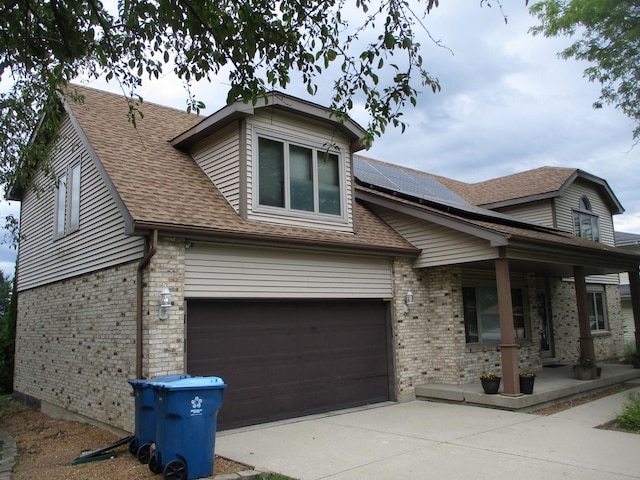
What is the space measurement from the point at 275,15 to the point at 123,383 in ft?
19.3

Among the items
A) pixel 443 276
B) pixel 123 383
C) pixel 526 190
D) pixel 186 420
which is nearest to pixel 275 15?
pixel 186 420

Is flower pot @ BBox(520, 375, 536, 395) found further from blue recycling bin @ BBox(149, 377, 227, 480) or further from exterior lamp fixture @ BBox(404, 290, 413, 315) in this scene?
blue recycling bin @ BBox(149, 377, 227, 480)

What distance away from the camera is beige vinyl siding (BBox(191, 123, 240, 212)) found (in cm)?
989

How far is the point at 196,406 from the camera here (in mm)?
6098

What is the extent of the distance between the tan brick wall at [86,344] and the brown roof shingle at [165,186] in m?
1.07

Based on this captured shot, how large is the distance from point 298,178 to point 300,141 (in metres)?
0.75

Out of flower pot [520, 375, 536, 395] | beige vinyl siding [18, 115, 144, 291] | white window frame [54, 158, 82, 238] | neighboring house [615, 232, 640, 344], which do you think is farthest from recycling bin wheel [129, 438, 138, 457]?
neighboring house [615, 232, 640, 344]

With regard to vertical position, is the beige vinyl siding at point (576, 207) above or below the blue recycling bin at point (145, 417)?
above

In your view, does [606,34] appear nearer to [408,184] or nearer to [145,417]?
[408,184]

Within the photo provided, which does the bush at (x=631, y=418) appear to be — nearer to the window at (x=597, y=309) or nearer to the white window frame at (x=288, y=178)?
the white window frame at (x=288, y=178)

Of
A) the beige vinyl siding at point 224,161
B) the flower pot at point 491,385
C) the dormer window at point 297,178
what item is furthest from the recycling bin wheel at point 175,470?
the flower pot at point 491,385

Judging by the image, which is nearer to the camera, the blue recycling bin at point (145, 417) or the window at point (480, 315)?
the blue recycling bin at point (145, 417)

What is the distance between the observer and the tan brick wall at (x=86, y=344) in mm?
8414

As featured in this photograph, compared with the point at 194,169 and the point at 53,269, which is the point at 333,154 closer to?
the point at 194,169
